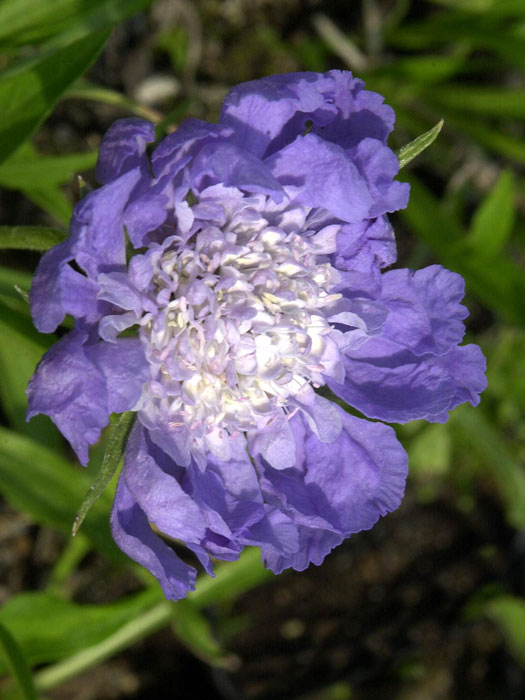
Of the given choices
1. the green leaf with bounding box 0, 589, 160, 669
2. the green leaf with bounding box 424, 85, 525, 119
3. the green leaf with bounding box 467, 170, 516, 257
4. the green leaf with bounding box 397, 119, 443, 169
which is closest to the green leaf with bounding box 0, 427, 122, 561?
the green leaf with bounding box 0, 589, 160, 669

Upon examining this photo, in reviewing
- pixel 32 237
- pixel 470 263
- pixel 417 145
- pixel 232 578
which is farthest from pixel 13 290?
pixel 470 263

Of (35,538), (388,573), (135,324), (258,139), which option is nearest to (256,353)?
(135,324)

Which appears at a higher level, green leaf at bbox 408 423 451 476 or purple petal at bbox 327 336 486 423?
purple petal at bbox 327 336 486 423

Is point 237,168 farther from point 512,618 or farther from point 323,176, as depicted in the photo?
point 512,618

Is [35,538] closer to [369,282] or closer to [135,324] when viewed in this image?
[135,324]

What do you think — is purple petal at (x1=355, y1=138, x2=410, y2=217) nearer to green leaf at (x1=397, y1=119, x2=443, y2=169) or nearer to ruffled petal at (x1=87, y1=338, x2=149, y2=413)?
green leaf at (x1=397, y1=119, x2=443, y2=169)

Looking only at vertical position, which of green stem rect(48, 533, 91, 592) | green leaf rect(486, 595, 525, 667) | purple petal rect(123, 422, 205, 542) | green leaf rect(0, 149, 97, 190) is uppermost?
green leaf rect(0, 149, 97, 190)

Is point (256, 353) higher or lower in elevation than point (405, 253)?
higher
